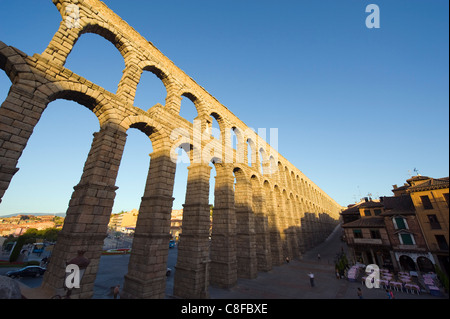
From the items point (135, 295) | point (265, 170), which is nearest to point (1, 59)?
point (135, 295)

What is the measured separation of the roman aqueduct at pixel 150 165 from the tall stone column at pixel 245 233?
0.31 ft

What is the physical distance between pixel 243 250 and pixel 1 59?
20.1 m

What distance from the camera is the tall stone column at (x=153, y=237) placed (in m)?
9.95

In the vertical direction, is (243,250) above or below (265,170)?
below

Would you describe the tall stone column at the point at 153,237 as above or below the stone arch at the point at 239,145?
below

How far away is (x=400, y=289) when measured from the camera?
15680 mm

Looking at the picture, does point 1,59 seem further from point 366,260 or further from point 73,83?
point 366,260

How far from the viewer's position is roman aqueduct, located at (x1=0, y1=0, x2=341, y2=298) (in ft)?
26.5

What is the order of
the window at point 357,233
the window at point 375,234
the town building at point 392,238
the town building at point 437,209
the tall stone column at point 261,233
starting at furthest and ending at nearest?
the window at point 357,233 → the window at point 375,234 → the tall stone column at point 261,233 → the town building at point 392,238 → the town building at point 437,209

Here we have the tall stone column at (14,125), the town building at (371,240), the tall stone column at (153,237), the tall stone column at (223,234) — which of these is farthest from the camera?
the town building at (371,240)

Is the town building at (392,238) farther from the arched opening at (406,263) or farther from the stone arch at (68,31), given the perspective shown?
the stone arch at (68,31)

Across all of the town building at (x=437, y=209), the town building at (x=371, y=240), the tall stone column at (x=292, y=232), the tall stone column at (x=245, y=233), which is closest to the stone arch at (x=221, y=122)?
the tall stone column at (x=245, y=233)

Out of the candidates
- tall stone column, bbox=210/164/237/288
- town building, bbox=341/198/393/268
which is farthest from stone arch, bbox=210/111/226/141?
town building, bbox=341/198/393/268

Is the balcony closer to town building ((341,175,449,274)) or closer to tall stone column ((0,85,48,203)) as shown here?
town building ((341,175,449,274))
